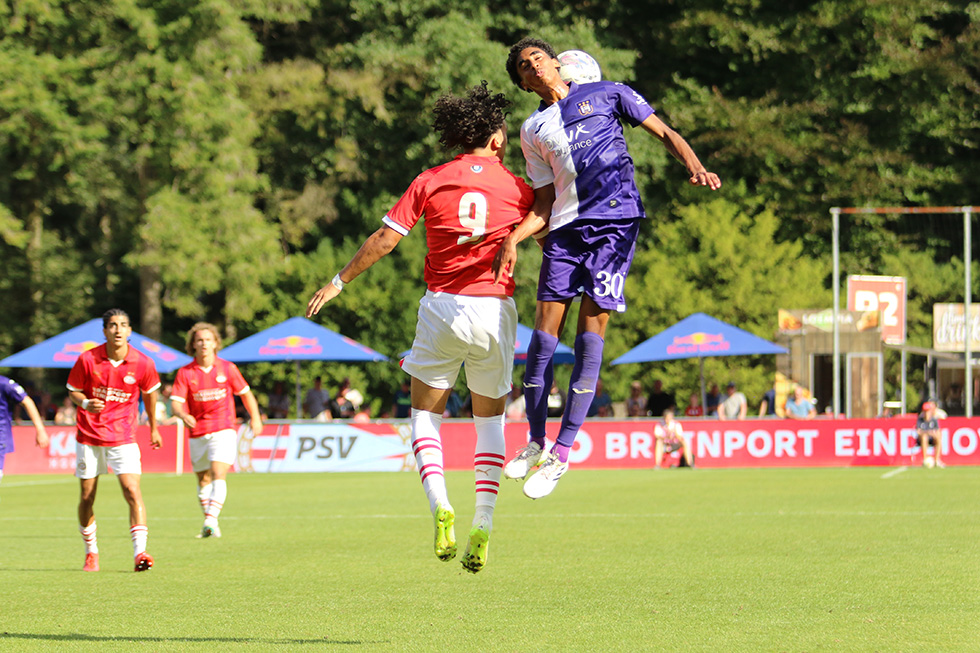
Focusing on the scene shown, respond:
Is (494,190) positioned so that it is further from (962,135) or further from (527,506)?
(962,135)

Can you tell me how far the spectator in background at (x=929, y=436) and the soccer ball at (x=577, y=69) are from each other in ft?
63.3

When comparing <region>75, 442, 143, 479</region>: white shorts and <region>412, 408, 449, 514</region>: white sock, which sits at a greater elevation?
<region>412, 408, 449, 514</region>: white sock

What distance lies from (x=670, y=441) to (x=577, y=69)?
1961 centimetres

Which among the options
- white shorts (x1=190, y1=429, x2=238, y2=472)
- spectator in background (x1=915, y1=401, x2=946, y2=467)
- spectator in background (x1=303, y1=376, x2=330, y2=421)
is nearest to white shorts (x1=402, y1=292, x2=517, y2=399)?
white shorts (x1=190, y1=429, x2=238, y2=472)

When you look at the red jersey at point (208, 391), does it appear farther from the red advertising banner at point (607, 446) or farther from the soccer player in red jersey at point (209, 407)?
the red advertising banner at point (607, 446)

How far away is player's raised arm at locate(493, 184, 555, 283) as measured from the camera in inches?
280

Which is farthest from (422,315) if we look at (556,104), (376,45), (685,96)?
(685,96)

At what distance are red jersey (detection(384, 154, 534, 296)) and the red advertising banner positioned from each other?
19503mm

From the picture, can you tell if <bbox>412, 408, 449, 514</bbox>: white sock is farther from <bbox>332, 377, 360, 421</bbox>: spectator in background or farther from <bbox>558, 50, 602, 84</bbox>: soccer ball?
<bbox>332, 377, 360, 421</bbox>: spectator in background

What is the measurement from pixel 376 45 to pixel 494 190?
1291 inches

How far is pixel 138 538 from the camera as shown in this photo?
11.6 metres

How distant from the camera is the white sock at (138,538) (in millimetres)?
11488

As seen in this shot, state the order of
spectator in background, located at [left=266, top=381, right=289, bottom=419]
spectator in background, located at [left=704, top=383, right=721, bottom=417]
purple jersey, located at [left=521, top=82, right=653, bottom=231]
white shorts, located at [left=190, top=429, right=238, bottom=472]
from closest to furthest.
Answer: purple jersey, located at [left=521, top=82, right=653, bottom=231] → white shorts, located at [left=190, top=429, right=238, bottom=472] → spectator in background, located at [left=704, top=383, right=721, bottom=417] → spectator in background, located at [left=266, top=381, right=289, bottom=419]

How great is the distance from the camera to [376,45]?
3909cm
